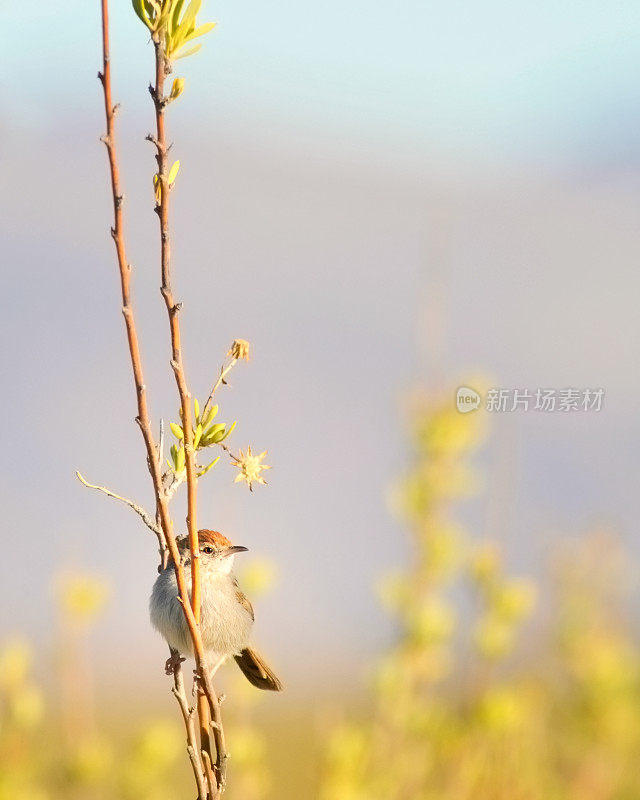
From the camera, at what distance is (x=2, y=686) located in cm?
402

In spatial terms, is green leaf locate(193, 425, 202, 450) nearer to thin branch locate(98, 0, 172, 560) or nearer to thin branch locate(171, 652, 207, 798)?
thin branch locate(98, 0, 172, 560)

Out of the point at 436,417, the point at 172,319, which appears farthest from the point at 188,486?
the point at 436,417

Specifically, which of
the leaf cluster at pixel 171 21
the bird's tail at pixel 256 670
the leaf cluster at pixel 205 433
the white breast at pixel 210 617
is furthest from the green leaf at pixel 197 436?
the bird's tail at pixel 256 670

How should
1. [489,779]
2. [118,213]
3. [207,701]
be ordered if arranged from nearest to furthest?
[118,213] → [207,701] → [489,779]

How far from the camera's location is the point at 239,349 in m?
1.74

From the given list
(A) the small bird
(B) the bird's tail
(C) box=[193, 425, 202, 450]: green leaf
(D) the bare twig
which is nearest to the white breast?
(A) the small bird

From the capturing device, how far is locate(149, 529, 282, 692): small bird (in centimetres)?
330

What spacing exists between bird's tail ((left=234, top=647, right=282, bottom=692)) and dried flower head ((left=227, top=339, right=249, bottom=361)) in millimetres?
2322

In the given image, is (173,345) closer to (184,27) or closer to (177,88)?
(177,88)

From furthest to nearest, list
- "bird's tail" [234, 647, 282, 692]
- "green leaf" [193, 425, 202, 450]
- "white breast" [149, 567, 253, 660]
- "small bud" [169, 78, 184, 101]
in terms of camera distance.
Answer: "bird's tail" [234, 647, 282, 692] < "white breast" [149, 567, 253, 660] < "green leaf" [193, 425, 202, 450] < "small bud" [169, 78, 184, 101]

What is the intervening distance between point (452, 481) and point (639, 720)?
5.27 ft

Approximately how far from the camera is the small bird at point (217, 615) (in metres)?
3.30

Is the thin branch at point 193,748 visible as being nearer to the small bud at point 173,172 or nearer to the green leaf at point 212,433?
the green leaf at point 212,433

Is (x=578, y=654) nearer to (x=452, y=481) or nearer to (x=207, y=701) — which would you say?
(x=452, y=481)
